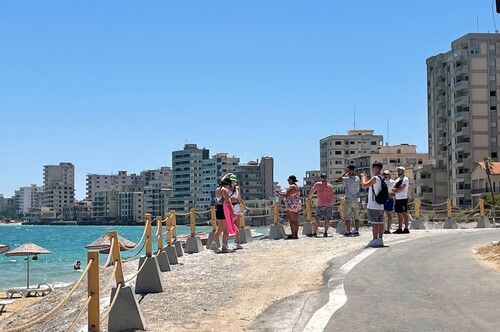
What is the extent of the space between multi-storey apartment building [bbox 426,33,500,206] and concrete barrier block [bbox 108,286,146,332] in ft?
280

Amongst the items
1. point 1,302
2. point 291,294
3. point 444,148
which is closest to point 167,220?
point 291,294

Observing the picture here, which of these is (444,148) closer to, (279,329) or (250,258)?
(250,258)

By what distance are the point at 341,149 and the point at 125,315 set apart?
133136 mm

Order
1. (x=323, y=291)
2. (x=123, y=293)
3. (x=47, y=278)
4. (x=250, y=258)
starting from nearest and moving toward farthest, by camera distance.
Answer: (x=123, y=293) → (x=323, y=291) → (x=250, y=258) → (x=47, y=278)

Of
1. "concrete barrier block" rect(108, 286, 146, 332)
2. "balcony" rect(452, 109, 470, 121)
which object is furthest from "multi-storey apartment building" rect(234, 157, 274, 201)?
"concrete barrier block" rect(108, 286, 146, 332)

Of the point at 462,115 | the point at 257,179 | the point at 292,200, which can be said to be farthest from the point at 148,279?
the point at 257,179

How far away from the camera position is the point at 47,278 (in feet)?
123

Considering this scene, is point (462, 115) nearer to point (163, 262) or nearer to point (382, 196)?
→ point (382, 196)

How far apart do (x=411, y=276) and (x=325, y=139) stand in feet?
Answer: 432

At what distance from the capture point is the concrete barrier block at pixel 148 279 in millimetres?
10320

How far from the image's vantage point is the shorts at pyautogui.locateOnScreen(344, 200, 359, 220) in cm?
1889

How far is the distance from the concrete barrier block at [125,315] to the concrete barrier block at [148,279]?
249cm

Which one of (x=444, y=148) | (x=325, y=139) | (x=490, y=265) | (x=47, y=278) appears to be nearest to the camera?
(x=490, y=265)

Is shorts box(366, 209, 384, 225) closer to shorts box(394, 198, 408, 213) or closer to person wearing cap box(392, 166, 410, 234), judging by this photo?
person wearing cap box(392, 166, 410, 234)
